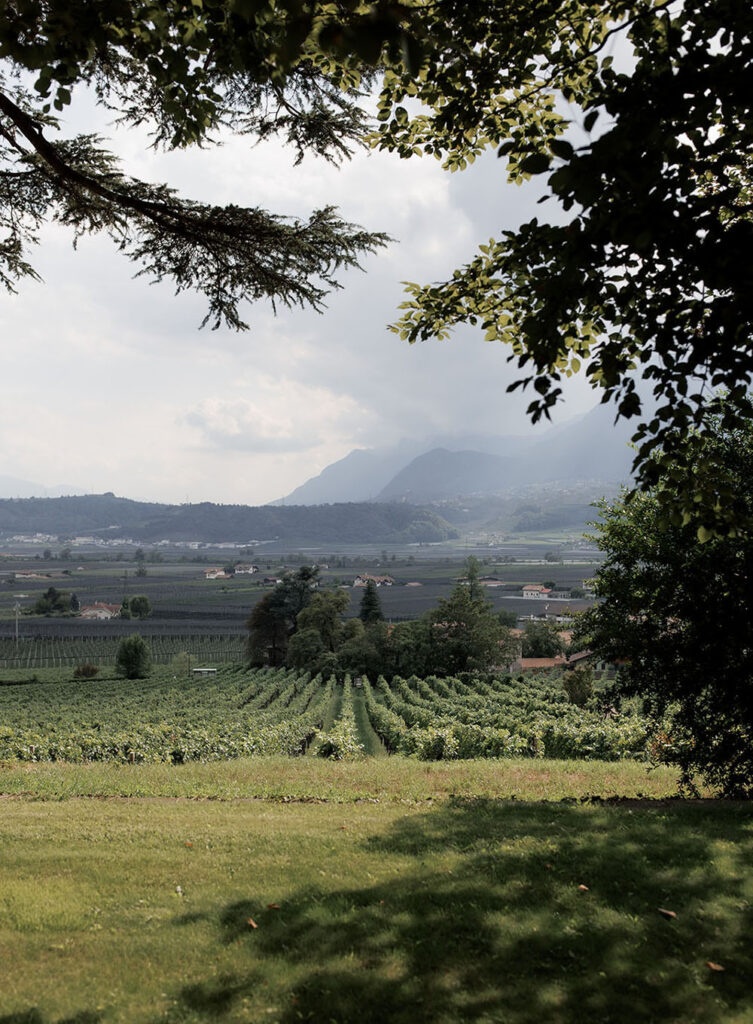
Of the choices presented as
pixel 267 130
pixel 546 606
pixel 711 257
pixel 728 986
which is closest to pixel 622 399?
pixel 711 257

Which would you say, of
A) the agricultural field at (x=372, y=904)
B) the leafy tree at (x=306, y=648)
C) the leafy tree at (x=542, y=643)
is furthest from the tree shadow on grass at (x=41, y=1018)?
the leafy tree at (x=542, y=643)

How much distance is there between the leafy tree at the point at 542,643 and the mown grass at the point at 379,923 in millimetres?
64705

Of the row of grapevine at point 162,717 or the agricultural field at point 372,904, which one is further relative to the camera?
the row of grapevine at point 162,717

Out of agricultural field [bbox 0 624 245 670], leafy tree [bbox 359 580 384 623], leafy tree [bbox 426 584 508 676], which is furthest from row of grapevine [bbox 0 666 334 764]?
agricultural field [bbox 0 624 245 670]

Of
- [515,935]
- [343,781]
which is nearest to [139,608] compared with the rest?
[343,781]

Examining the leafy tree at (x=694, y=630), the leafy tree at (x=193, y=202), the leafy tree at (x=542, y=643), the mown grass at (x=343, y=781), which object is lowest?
the leafy tree at (x=542, y=643)

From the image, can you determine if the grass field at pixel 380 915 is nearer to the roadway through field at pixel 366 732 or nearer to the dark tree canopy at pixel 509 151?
the dark tree canopy at pixel 509 151

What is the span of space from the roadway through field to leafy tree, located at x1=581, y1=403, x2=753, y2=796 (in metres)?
13.9

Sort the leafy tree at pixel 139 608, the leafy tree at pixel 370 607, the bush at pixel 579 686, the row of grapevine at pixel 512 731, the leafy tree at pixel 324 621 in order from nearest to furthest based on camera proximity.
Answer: the row of grapevine at pixel 512 731, the bush at pixel 579 686, the leafy tree at pixel 324 621, the leafy tree at pixel 370 607, the leafy tree at pixel 139 608

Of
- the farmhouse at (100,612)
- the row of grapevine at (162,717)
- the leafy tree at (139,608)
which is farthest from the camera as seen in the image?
the leafy tree at (139,608)

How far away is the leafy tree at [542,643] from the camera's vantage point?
68.7 metres

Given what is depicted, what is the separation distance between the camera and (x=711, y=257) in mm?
3359

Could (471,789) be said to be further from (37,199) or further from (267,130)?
(37,199)

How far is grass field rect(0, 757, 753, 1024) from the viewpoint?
3.39m
